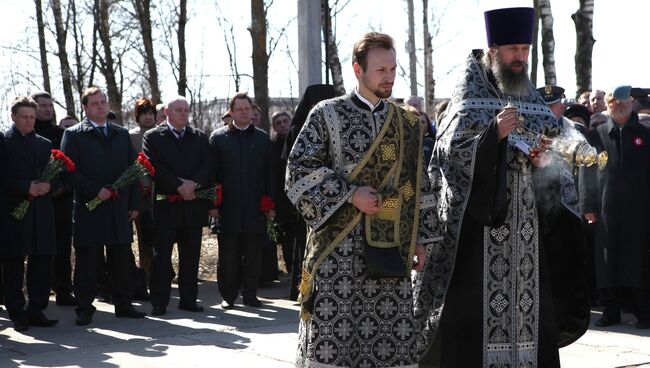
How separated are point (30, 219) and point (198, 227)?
1.71 m

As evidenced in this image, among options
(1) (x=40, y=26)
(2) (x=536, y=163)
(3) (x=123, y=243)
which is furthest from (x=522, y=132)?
(1) (x=40, y=26)

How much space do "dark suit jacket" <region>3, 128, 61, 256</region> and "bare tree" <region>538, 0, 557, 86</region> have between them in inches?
435

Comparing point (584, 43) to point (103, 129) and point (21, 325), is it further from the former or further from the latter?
point (21, 325)

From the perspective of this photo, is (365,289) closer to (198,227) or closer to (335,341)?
(335,341)

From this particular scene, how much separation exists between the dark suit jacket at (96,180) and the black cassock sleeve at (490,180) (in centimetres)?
459

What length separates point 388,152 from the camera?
18.3 ft

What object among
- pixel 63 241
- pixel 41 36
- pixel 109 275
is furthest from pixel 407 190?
pixel 41 36

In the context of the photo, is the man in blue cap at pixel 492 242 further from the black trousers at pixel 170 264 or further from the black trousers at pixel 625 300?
the black trousers at pixel 170 264

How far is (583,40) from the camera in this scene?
17.3 metres

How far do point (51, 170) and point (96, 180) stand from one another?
492mm

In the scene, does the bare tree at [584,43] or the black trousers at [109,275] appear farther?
the bare tree at [584,43]

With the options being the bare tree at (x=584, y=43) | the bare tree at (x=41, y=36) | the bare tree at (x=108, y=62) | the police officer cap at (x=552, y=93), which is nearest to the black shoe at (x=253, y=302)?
the police officer cap at (x=552, y=93)

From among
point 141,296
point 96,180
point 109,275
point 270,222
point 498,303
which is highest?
point 96,180

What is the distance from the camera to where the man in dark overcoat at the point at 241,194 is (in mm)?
10547
